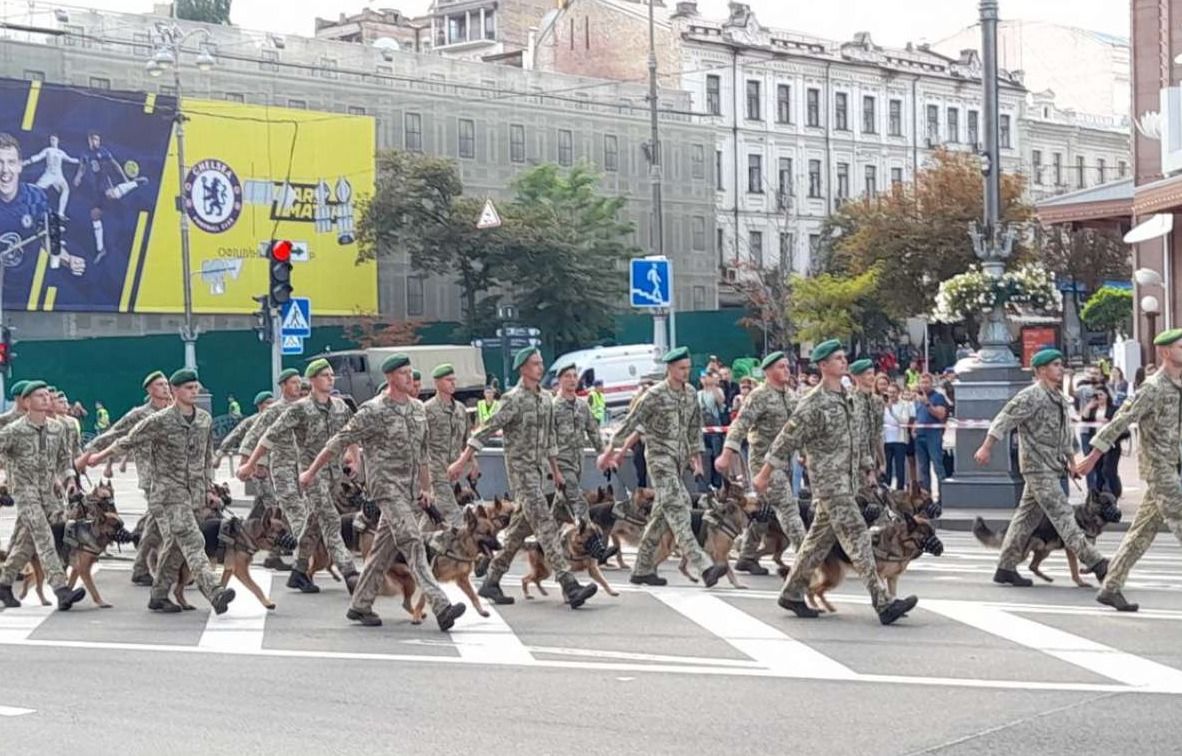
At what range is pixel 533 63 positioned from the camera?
258 ft

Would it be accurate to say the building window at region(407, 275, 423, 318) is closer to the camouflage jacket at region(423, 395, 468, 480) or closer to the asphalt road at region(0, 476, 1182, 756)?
the camouflage jacket at region(423, 395, 468, 480)

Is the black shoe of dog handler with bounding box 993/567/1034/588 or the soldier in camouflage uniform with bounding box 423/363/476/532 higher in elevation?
the soldier in camouflage uniform with bounding box 423/363/476/532

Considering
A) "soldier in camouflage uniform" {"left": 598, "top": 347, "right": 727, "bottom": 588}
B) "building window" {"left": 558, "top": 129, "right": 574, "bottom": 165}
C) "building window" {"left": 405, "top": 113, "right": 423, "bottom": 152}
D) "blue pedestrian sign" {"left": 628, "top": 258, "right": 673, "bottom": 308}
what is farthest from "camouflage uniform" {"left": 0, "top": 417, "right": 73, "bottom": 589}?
"building window" {"left": 558, "top": 129, "right": 574, "bottom": 165}

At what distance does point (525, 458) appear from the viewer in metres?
15.1

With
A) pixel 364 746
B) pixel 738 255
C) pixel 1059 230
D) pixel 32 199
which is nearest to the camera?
pixel 364 746

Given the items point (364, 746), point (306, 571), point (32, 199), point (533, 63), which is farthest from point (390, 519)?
point (533, 63)

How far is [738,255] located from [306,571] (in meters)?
60.9

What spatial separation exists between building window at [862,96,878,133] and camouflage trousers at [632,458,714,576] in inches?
2596

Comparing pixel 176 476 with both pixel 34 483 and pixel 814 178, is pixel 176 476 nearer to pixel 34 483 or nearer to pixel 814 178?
pixel 34 483

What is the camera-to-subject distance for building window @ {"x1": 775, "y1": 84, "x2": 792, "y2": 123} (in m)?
77.1

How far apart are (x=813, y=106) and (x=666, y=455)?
211ft

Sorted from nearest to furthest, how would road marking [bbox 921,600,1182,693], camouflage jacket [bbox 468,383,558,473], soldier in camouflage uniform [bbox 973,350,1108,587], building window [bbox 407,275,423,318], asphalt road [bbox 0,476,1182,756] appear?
asphalt road [bbox 0,476,1182,756] → road marking [bbox 921,600,1182,693] → soldier in camouflage uniform [bbox 973,350,1108,587] → camouflage jacket [bbox 468,383,558,473] → building window [bbox 407,275,423,318]

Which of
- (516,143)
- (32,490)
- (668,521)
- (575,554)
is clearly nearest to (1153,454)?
(668,521)

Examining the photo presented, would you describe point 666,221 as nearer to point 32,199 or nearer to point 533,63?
point 533,63
